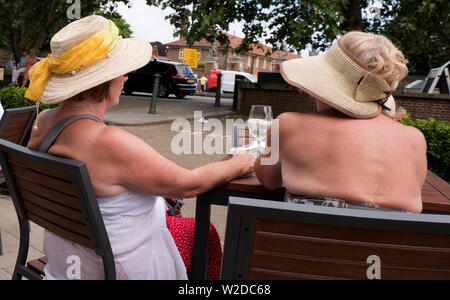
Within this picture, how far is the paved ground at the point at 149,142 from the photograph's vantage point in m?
3.36

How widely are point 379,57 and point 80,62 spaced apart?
1.15 metres

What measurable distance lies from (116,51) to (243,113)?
42.8 feet

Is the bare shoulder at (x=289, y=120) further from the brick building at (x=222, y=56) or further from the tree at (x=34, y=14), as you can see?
the brick building at (x=222, y=56)

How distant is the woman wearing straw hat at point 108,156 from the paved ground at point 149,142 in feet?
5.24

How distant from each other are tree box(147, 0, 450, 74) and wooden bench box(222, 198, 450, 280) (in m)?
11.4

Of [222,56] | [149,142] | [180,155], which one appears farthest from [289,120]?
[222,56]

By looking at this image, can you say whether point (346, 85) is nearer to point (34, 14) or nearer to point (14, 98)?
point (14, 98)

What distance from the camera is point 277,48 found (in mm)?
15172

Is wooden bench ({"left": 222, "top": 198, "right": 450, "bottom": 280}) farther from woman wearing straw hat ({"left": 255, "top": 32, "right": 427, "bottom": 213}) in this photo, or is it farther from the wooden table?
the wooden table

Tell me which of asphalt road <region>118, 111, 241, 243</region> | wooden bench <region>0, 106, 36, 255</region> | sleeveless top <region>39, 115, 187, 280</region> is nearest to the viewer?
sleeveless top <region>39, 115, 187, 280</region>

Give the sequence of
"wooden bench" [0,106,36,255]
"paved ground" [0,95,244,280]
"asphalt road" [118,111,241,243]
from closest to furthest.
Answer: "wooden bench" [0,106,36,255] < "paved ground" [0,95,244,280] < "asphalt road" [118,111,241,243]

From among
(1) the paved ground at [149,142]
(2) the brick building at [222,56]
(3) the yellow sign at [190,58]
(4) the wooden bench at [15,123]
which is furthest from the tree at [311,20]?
(2) the brick building at [222,56]

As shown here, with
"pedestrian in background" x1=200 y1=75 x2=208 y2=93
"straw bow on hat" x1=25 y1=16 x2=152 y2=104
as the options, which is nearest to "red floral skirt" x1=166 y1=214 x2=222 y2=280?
"straw bow on hat" x1=25 y1=16 x2=152 y2=104

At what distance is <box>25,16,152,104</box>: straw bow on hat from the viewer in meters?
1.67
